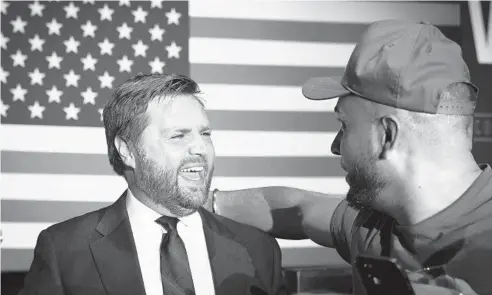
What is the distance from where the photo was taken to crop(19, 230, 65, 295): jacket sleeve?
1754 mm

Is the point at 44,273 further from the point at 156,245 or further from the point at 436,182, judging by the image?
the point at 436,182

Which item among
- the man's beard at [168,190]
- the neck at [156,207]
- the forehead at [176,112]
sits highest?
the forehead at [176,112]

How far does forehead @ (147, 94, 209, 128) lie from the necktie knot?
0.27m

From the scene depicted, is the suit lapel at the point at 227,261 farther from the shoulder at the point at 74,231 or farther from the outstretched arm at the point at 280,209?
the shoulder at the point at 74,231

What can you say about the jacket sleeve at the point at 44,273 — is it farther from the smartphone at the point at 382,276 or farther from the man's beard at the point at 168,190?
the smartphone at the point at 382,276

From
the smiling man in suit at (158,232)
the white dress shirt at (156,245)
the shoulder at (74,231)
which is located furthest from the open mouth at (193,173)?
the shoulder at (74,231)

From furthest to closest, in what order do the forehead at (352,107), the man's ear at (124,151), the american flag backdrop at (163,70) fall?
the american flag backdrop at (163,70) < the man's ear at (124,151) < the forehead at (352,107)

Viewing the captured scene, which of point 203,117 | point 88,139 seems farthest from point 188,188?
point 88,139

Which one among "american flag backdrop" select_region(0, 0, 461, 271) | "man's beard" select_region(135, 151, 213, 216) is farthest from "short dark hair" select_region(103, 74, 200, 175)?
"american flag backdrop" select_region(0, 0, 461, 271)

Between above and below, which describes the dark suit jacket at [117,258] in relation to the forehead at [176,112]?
below

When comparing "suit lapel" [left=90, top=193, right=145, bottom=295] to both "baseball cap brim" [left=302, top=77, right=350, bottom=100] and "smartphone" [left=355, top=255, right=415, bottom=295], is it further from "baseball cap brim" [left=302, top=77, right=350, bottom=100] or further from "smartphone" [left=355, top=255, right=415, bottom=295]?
"smartphone" [left=355, top=255, right=415, bottom=295]

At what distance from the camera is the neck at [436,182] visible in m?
1.53

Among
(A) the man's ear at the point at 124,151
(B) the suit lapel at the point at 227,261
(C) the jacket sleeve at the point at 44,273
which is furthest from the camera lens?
(A) the man's ear at the point at 124,151

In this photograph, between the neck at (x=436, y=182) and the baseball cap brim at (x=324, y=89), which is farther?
the baseball cap brim at (x=324, y=89)
